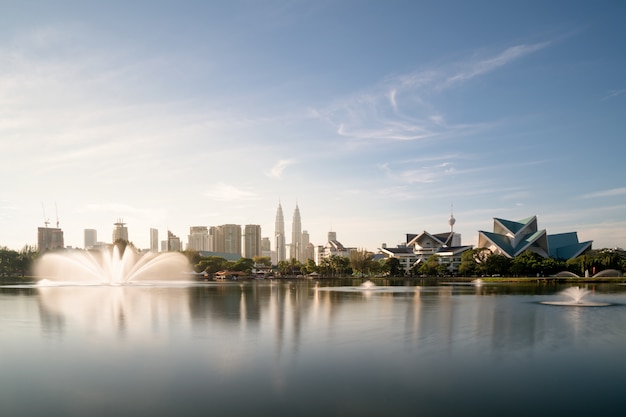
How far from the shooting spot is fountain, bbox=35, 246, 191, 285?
10294cm

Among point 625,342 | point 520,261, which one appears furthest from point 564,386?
point 520,261

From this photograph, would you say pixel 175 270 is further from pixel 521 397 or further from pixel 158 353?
pixel 521 397

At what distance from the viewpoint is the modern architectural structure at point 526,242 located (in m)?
140

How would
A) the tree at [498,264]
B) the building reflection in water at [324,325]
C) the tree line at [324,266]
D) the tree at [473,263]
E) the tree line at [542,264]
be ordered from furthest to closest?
1. the tree line at [324,266]
2. the tree at [473,263]
3. the tree at [498,264]
4. the tree line at [542,264]
5. the building reflection in water at [324,325]

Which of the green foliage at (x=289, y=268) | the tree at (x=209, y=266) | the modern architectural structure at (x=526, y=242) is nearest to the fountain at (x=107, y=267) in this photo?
the tree at (x=209, y=266)

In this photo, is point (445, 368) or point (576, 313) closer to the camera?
point (445, 368)

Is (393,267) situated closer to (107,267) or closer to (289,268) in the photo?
(289,268)

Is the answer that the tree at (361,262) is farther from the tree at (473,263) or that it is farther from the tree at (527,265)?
the tree at (527,265)

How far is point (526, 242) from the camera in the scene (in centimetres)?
14112

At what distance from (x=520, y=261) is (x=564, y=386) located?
105496 mm

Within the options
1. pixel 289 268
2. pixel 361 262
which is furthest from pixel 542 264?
pixel 289 268

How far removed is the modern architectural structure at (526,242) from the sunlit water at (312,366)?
114608mm

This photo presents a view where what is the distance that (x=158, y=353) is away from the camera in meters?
21.0

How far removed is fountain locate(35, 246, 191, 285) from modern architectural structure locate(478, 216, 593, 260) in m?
94.7
